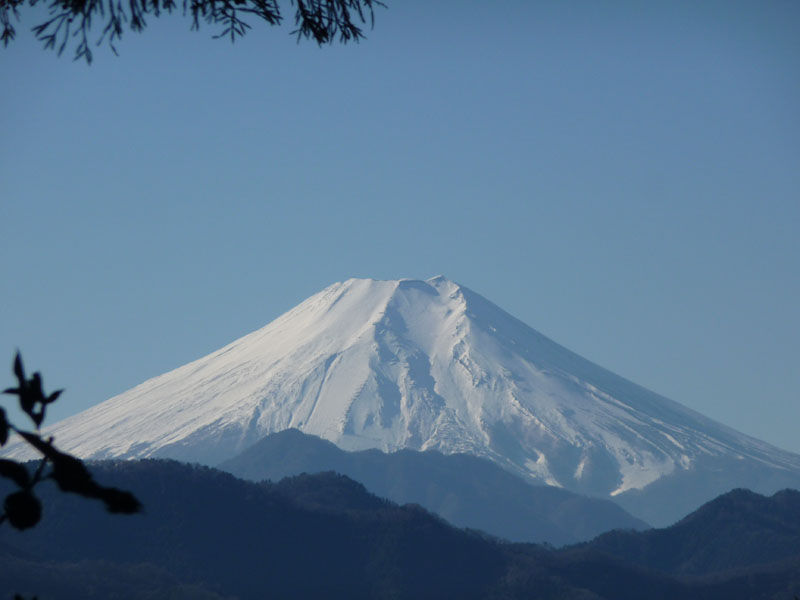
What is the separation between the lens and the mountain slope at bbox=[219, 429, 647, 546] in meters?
116

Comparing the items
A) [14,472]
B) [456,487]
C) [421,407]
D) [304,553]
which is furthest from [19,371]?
[421,407]

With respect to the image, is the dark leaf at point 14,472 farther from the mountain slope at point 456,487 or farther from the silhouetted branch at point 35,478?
the mountain slope at point 456,487

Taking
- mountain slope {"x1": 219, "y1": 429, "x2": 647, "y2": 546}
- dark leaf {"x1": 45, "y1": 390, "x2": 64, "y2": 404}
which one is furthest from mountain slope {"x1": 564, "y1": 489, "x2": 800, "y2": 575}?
dark leaf {"x1": 45, "y1": 390, "x2": 64, "y2": 404}

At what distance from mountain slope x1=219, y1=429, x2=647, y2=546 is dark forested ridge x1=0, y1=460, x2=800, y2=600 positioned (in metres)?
A: 40.9

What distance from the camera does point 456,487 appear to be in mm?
120125

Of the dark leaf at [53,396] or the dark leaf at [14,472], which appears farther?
the dark leaf at [53,396]

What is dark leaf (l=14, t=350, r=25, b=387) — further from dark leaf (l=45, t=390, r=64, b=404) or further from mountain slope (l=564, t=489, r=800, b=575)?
mountain slope (l=564, t=489, r=800, b=575)

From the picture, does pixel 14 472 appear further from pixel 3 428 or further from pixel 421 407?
pixel 421 407

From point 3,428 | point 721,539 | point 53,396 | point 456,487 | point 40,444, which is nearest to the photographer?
point 40,444

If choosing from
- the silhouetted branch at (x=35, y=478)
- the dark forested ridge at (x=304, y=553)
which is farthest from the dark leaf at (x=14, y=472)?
the dark forested ridge at (x=304, y=553)

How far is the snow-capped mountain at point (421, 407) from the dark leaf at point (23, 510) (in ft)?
384

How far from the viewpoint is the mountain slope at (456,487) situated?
380 ft

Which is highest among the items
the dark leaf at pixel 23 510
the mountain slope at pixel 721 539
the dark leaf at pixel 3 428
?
the dark leaf at pixel 3 428

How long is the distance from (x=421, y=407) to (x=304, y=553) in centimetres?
5981
